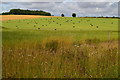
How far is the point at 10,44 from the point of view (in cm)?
933

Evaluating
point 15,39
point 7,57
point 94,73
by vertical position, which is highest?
point 15,39

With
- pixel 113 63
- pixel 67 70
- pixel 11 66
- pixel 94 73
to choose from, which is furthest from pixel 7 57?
pixel 113 63

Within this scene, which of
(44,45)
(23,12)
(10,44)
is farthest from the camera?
(23,12)

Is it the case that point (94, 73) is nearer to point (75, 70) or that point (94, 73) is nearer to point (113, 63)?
point (75, 70)

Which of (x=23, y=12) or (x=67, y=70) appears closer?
(x=67, y=70)

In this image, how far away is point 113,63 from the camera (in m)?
6.79

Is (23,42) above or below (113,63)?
above

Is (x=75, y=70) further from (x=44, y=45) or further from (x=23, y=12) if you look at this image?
(x=23, y=12)

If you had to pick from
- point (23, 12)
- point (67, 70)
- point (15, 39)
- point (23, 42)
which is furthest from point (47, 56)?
point (23, 12)

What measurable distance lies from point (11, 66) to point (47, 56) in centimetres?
151

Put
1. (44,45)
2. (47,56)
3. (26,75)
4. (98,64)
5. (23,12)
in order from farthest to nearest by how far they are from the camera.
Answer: (23,12) < (44,45) < (47,56) < (98,64) < (26,75)

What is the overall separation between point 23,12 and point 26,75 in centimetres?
4542

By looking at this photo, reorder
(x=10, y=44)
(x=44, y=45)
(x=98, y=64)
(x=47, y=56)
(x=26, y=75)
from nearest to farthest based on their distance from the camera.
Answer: (x=26, y=75) < (x=98, y=64) < (x=47, y=56) < (x=10, y=44) < (x=44, y=45)

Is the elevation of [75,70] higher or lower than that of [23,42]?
lower
